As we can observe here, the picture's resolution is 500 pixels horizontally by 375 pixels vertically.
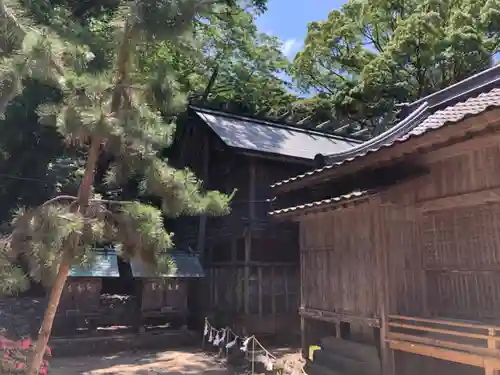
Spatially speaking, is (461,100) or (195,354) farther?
(195,354)

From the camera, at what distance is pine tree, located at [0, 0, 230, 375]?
5.63 meters

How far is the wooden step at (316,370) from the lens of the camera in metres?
8.04

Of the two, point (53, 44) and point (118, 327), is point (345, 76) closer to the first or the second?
point (118, 327)

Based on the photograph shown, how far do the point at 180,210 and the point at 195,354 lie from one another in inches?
332

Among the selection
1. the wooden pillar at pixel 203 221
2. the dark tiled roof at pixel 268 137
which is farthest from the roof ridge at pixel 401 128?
the wooden pillar at pixel 203 221

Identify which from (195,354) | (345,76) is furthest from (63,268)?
(345,76)

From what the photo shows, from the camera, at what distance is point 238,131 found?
16.7 meters

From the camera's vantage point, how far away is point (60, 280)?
234 inches

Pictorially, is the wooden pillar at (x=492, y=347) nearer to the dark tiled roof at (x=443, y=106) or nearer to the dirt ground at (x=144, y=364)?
the dark tiled roof at (x=443, y=106)

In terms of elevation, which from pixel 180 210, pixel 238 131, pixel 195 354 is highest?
pixel 238 131

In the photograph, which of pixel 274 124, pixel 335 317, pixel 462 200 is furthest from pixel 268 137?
pixel 462 200

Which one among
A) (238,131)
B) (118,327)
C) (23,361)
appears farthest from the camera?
(238,131)

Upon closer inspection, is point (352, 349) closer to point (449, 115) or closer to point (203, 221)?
point (449, 115)

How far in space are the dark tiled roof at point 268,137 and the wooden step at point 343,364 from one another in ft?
25.8
